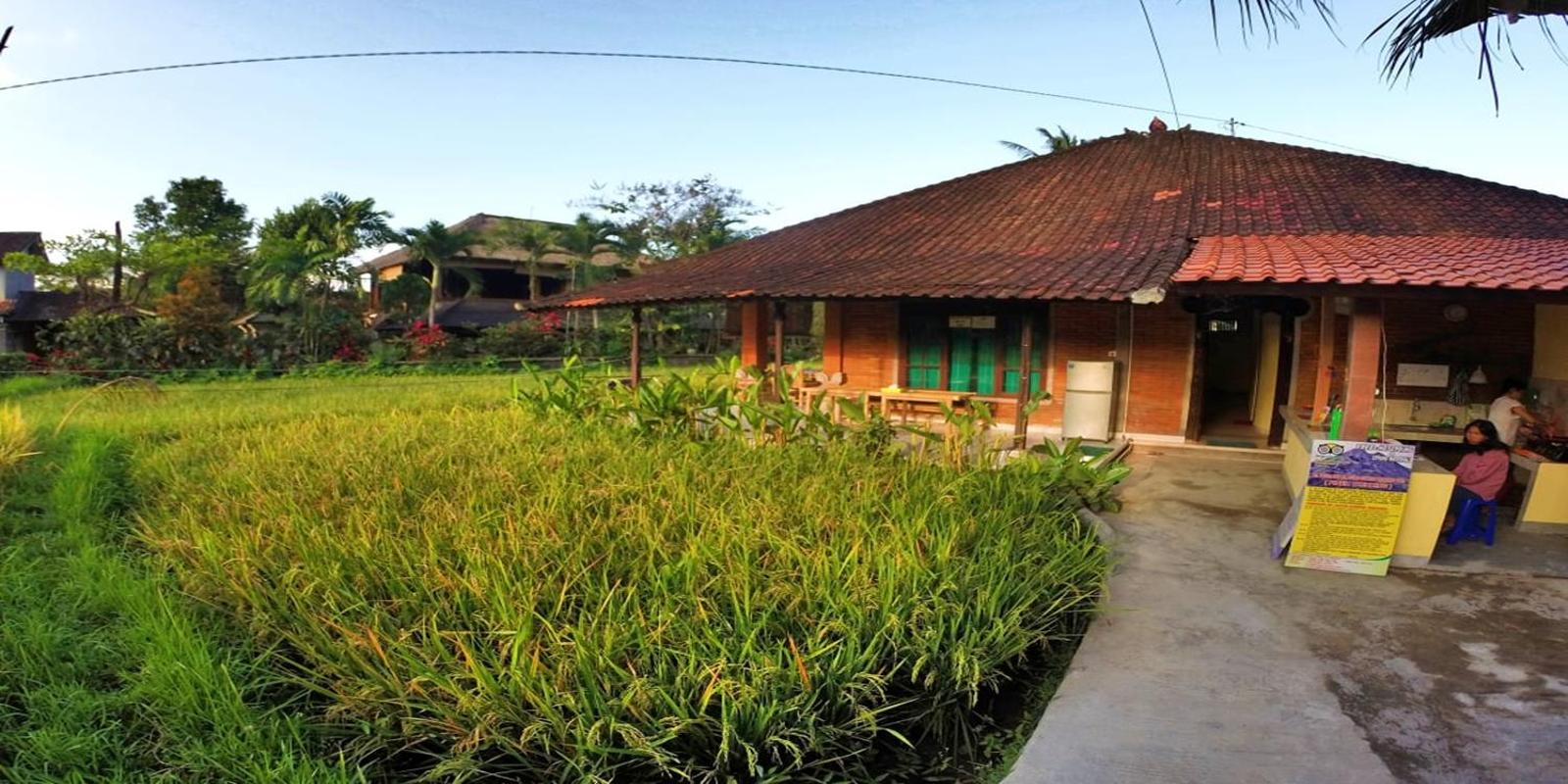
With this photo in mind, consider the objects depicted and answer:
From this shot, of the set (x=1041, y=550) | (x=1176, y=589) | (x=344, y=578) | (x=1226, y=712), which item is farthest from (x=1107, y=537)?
(x=344, y=578)

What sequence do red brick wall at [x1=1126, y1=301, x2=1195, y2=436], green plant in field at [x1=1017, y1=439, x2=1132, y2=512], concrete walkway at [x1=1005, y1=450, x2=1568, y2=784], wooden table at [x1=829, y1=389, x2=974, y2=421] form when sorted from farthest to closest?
wooden table at [x1=829, y1=389, x2=974, y2=421]
red brick wall at [x1=1126, y1=301, x2=1195, y2=436]
green plant in field at [x1=1017, y1=439, x2=1132, y2=512]
concrete walkway at [x1=1005, y1=450, x2=1568, y2=784]

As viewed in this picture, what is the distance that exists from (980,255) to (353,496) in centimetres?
772

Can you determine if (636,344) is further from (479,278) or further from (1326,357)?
(479,278)

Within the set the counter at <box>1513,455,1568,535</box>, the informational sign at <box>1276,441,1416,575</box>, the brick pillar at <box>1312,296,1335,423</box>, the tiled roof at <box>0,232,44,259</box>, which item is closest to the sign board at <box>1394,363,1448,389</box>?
the brick pillar at <box>1312,296,1335,423</box>

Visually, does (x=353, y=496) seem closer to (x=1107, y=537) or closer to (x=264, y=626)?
(x=264, y=626)

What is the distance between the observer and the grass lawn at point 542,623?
2.81m

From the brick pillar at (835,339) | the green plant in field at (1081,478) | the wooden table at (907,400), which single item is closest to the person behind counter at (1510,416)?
the green plant in field at (1081,478)

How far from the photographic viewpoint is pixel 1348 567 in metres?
4.77

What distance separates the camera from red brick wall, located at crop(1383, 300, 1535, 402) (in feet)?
27.5

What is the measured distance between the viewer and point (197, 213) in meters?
40.7

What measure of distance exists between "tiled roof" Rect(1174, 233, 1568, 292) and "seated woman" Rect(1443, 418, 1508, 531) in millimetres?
1065

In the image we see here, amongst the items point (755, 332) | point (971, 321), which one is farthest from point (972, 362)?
point (755, 332)

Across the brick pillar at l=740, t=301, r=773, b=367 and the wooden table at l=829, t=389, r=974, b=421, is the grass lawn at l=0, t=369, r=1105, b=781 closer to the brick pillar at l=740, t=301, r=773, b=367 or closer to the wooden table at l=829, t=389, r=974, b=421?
the wooden table at l=829, t=389, r=974, b=421

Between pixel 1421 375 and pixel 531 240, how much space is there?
2612 centimetres
